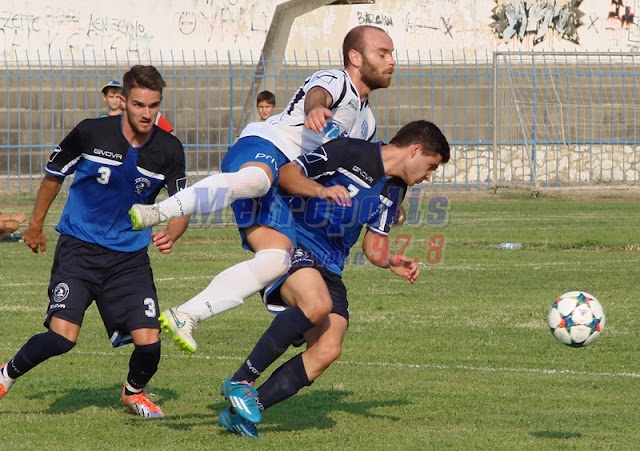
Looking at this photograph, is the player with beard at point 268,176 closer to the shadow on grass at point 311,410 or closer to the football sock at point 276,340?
the football sock at point 276,340

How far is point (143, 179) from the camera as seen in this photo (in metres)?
7.64

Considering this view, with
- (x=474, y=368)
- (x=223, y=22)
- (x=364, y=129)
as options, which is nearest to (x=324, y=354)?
(x=364, y=129)

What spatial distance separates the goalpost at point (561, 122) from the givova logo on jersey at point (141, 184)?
1707cm

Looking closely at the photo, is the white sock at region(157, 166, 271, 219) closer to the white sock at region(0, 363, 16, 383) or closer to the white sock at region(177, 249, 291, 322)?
the white sock at region(177, 249, 291, 322)

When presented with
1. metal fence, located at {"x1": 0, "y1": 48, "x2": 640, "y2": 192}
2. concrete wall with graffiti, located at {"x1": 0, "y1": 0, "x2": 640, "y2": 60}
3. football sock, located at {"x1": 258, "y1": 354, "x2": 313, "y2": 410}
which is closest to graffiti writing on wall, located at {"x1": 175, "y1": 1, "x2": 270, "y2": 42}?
concrete wall with graffiti, located at {"x1": 0, "y1": 0, "x2": 640, "y2": 60}

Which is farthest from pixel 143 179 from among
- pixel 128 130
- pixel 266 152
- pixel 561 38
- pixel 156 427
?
pixel 561 38

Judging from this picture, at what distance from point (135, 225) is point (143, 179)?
0.71 metres

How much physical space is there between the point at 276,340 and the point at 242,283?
39 cm

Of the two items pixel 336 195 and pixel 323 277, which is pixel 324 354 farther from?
pixel 336 195

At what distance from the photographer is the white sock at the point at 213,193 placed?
7.05 metres

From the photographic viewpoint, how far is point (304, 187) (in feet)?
23.1

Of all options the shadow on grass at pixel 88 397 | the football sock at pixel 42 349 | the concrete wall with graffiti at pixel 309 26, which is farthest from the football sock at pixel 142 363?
the concrete wall with graffiti at pixel 309 26

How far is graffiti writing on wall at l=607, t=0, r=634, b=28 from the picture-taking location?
2944cm

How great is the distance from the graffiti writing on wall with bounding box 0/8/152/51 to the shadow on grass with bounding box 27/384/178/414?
19903mm
